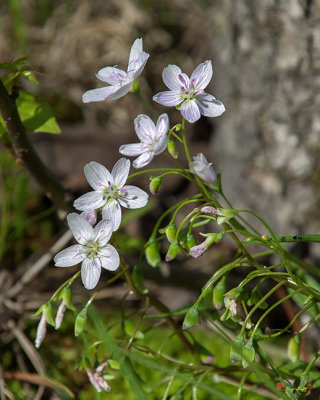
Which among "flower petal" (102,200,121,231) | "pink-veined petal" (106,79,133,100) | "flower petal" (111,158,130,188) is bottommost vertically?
"flower petal" (102,200,121,231)

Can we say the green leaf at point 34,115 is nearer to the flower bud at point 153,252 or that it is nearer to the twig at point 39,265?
the flower bud at point 153,252

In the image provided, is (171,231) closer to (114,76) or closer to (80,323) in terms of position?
(80,323)

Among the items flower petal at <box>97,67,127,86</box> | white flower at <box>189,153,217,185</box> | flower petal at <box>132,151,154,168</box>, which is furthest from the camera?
flower petal at <box>97,67,127,86</box>

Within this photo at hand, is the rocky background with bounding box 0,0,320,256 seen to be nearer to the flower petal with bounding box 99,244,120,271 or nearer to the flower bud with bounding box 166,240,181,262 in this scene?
the flower bud with bounding box 166,240,181,262

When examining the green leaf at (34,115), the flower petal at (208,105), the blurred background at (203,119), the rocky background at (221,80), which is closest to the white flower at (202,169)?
the flower petal at (208,105)

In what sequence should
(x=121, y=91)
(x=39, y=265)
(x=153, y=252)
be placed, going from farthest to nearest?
(x=39, y=265) → (x=153, y=252) → (x=121, y=91)

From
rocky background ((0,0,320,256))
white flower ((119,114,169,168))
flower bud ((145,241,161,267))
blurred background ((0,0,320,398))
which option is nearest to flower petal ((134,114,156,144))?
white flower ((119,114,169,168))

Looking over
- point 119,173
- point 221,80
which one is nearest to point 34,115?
point 119,173
